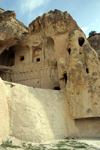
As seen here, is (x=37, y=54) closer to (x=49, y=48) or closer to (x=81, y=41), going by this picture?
(x=49, y=48)

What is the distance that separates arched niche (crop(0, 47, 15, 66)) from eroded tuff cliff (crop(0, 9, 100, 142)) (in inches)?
30.4

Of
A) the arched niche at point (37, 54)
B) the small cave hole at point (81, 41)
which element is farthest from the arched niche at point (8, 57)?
the small cave hole at point (81, 41)

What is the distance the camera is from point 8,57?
16031 mm

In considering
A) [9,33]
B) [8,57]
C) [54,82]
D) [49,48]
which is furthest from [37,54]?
[54,82]

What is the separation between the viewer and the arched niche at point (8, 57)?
15.5 m

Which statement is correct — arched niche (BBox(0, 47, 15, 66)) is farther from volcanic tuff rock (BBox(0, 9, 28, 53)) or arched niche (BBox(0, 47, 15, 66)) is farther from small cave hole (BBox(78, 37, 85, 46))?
small cave hole (BBox(78, 37, 85, 46))

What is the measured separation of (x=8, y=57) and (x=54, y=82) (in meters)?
6.94

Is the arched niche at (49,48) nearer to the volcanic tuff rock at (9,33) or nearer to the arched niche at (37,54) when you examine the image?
the arched niche at (37,54)

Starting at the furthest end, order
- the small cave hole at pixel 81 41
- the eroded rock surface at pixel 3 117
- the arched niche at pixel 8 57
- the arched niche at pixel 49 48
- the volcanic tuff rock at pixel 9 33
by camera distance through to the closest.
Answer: the arched niche at pixel 8 57, the arched niche at pixel 49 48, the volcanic tuff rock at pixel 9 33, the small cave hole at pixel 81 41, the eroded rock surface at pixel 3 117

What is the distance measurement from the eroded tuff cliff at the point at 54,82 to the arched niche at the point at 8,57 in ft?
2.54

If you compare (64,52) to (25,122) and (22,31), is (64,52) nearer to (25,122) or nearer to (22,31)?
(22,31)

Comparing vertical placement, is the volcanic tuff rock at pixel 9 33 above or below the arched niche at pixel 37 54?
above

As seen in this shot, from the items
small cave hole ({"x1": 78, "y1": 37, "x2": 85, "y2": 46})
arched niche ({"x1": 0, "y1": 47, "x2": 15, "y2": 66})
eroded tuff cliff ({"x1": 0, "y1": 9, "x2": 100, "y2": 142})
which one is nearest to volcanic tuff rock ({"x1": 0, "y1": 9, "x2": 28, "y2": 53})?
eroded tuff cliff ({"x1": 0, "y1": 9, "x2": 100, "y2": 142})

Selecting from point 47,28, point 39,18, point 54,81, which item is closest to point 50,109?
point 54,81
